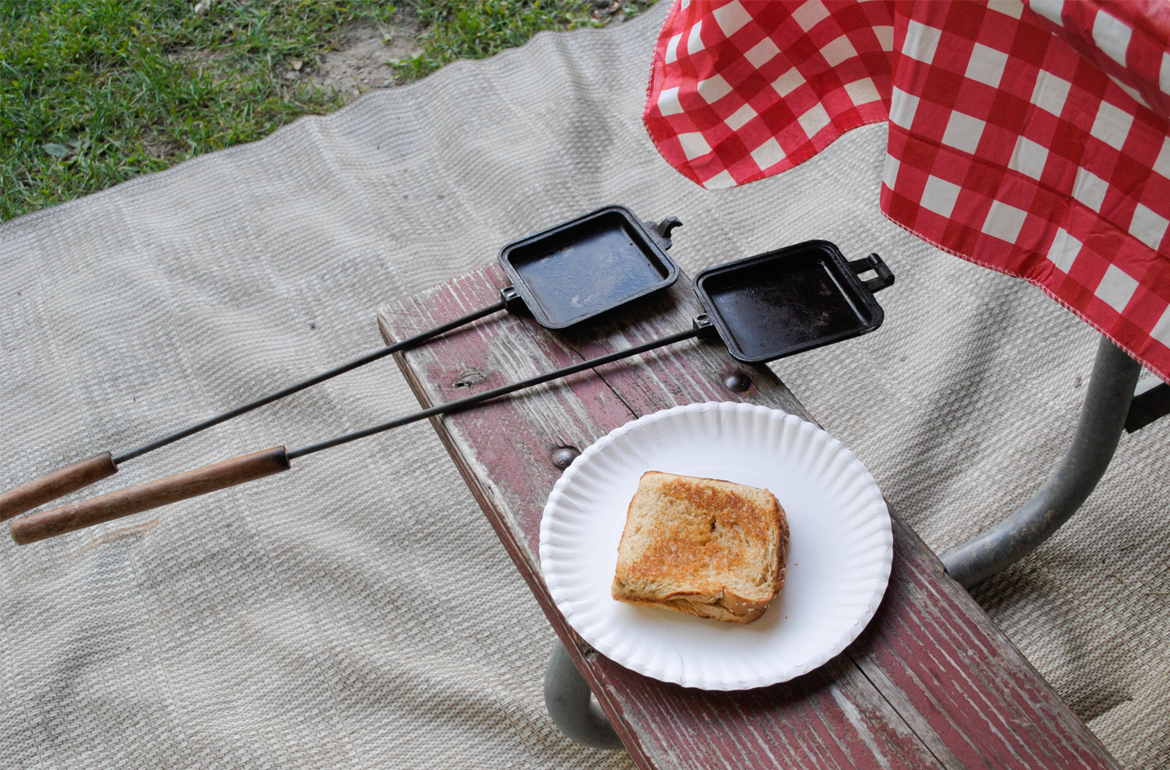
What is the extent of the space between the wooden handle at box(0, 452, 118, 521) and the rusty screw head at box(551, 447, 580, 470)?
453 mm

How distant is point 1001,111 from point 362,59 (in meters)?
Result: 2.21

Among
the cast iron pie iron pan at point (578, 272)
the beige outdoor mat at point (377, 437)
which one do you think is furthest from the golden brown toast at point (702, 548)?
the beige outdoor mat at point (377, 437)

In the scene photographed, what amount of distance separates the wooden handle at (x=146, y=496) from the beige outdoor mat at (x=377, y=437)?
611 mm

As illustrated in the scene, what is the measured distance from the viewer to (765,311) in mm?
1000

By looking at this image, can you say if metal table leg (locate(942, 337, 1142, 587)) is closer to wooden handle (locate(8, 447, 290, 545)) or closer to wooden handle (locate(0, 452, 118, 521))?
wooden handle (locate(8, 447, 290, 545))

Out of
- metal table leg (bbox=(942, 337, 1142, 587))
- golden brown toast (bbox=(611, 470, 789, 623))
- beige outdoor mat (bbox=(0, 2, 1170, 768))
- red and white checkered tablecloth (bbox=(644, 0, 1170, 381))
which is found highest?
red and white checkered tablecloth (bbox=(644, 0, 1170, 381))

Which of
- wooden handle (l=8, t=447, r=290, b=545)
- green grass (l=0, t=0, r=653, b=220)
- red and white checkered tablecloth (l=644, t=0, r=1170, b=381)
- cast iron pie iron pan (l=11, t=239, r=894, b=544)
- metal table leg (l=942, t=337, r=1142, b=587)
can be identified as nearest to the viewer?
red and white checkered tablecloth (l=644, t=0, r=1170, b=381)

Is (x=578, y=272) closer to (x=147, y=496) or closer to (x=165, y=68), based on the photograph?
(x=147, y=496)

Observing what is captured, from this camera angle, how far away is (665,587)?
0.75 metres

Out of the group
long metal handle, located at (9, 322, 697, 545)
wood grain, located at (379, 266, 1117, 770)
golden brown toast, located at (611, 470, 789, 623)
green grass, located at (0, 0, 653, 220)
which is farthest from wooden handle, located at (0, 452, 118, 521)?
green grass, located at (0, 0, 653, 220)

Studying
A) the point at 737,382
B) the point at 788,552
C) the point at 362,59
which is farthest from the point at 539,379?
the point at 362,59

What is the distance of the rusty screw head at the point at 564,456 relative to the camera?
35.4 inches

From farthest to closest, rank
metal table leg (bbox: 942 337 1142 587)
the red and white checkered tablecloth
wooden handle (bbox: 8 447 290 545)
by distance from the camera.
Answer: metal table leg (bbox: 942 337 1142 587) < wooden handle (bbox: 8 447 290 545) < the red and white checkered tablecloth

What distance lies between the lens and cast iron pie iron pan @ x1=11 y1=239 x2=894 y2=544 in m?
0.93
